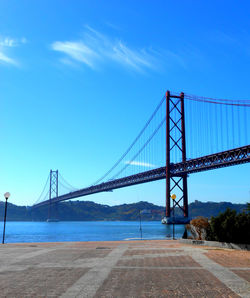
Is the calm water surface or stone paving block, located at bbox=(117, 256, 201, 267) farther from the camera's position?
the calm water surface

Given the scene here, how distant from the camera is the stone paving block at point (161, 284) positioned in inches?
298

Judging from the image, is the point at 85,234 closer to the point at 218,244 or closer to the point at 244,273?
the point at 218,244

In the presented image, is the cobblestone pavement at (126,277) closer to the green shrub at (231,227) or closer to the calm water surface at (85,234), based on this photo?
the green shrub at (231,227)

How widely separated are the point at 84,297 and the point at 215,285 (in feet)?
9.78

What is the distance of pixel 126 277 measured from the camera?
933 centimetres

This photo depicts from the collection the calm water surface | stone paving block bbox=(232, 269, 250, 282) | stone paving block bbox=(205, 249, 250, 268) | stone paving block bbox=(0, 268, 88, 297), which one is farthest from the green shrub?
the calm water surface

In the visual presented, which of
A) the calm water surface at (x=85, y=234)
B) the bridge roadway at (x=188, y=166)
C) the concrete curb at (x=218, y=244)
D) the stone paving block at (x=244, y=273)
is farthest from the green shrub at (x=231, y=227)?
the bridge roadway at (x=188, y=166)

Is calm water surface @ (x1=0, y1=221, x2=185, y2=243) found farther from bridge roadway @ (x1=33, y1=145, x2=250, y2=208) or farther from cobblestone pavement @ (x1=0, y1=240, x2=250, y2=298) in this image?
cobblestone pavement @ (x1=0, y1=240, x2=250, y2=298)

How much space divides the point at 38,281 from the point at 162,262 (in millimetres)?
4579

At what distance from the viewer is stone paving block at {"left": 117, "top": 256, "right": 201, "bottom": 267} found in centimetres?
1140

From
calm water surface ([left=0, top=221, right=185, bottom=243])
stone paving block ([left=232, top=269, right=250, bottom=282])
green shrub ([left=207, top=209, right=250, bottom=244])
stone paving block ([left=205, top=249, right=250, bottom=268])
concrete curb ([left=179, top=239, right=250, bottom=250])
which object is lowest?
calm water surface ([left=0, top=221, right=185, bottom=243])

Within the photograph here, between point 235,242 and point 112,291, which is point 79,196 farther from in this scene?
point 112,291

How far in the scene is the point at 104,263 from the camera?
1190cm

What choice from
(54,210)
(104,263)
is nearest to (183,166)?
(104,263)
